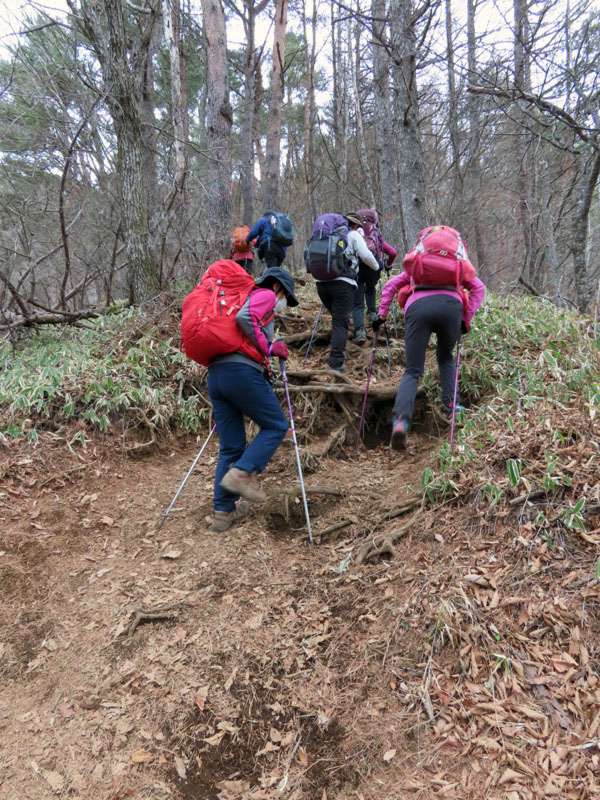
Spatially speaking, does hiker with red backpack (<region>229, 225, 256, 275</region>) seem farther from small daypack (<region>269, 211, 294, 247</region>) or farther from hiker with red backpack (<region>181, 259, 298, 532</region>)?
hiker with red backpack (<region>181, 259, 298, 532</region>)

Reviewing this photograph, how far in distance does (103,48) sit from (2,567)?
696 centimetres

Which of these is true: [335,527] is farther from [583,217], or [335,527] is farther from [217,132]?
[217,132]

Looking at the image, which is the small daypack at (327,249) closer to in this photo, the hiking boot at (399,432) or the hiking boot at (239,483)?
the hiking boot at (399,432)

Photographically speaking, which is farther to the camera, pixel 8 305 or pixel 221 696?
pixel 8 305

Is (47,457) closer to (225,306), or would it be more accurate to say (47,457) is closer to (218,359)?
(218,359)

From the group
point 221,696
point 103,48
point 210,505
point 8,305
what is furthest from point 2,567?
point 103,48

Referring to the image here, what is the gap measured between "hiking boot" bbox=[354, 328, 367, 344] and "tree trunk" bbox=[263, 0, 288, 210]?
5772 millimetres

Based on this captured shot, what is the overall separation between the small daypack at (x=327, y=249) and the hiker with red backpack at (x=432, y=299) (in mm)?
1462

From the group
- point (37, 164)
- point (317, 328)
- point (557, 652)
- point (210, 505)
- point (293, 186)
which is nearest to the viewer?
point (557, 652)

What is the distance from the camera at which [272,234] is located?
738 cm

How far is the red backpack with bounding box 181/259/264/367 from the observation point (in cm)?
330

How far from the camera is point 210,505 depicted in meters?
4.17


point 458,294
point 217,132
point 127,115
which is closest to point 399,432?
point 458,294

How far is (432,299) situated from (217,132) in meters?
6.14
